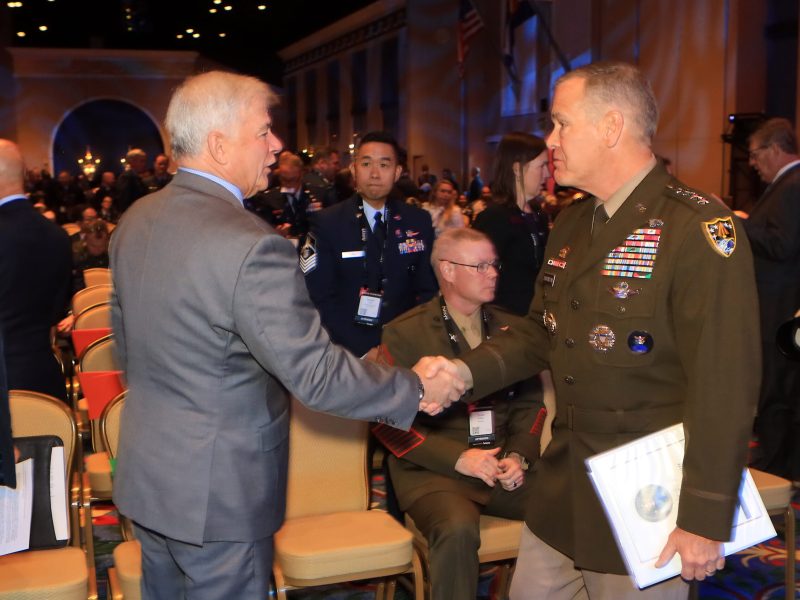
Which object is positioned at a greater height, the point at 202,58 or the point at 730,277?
the point at 202,58

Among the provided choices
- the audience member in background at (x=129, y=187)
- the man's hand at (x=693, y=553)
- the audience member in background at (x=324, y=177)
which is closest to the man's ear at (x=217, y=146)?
the man's hand at (x=693, y=553)

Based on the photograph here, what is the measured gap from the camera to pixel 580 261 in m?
2.13

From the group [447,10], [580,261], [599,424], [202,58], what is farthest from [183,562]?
[202,58]

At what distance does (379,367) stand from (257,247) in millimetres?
482

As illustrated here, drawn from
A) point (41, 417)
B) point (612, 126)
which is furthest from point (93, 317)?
point (612, 126)

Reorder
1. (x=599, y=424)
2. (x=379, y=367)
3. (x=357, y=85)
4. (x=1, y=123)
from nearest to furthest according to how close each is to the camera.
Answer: (x=599, y=424), (x=379, y=367), (x=1, y=123), (x=357, y=85)

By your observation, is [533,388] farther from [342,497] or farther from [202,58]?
[202,58]

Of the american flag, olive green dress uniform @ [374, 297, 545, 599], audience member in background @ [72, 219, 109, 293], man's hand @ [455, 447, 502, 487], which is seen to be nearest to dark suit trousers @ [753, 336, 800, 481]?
olive green dress uniform @ [374, 297, 545, 599]

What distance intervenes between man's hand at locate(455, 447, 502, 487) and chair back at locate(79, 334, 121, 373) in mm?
2001

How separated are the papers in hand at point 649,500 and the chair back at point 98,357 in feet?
10.3

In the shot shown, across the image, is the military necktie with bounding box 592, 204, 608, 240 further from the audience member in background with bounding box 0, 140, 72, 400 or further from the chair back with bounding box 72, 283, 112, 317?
the chair back with bounding box 72, 283, 112, 317

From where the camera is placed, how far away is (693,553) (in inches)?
72.6

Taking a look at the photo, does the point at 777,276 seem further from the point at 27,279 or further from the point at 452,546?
the point at 27,279

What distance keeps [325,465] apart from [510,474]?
686 millimetres
